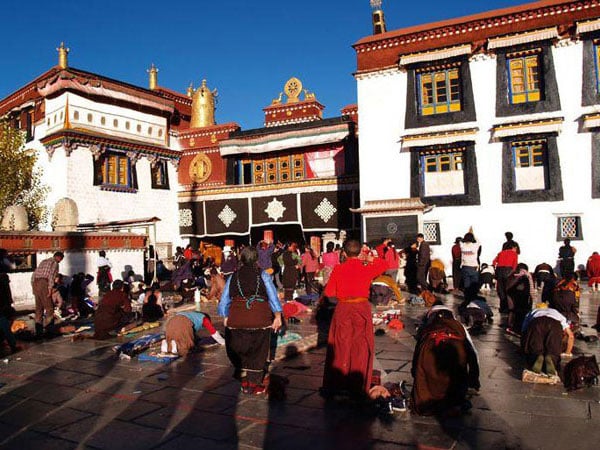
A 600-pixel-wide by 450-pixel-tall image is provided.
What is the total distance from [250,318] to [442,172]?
531 inches

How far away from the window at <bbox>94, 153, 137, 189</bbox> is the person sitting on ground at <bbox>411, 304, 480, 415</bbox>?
19570 mm

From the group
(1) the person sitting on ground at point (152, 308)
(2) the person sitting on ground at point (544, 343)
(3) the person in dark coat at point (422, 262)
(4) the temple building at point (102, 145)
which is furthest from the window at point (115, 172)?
(2) the person sitting on ground at point (544, 343)

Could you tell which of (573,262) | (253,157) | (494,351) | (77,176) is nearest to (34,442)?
(494,351)

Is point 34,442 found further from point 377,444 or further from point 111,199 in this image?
point 111,199

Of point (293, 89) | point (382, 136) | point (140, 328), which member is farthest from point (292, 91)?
point (140, 328)

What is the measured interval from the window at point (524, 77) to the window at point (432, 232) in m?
4.60

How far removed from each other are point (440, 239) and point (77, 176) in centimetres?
1413

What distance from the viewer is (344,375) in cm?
520

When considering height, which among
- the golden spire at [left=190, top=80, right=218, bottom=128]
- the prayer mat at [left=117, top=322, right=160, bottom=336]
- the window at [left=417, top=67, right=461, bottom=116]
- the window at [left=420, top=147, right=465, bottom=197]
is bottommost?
the prayer mat at [left=117, top=322, right=160, bottom=336]

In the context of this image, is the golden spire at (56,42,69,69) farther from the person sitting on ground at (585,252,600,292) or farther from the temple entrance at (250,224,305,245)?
the person sitting on ground at (585,252,600,292)

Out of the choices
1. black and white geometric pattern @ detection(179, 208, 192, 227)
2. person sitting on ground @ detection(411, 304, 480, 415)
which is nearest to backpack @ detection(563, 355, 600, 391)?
person sitting on ground @ detection(411, 304, 480, 415)

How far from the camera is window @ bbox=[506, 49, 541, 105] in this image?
54.7 ft

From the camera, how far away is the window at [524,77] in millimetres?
16688

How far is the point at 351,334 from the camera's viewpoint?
5246 mm
